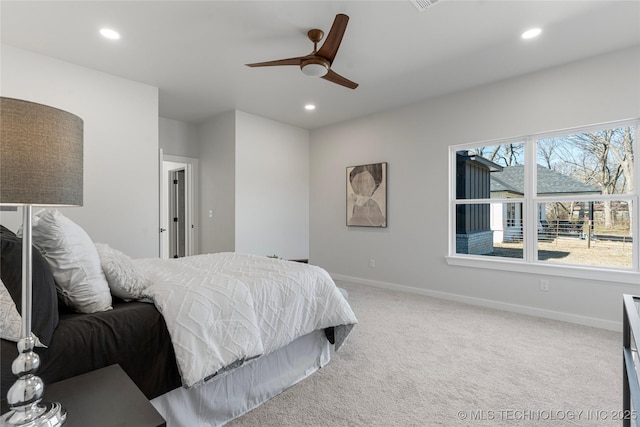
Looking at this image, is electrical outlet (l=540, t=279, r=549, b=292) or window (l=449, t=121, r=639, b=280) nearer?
window (l=449, t=121, r=639, b=280)

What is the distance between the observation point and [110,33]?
268 centimetres

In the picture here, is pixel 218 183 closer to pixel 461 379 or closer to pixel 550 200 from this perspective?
pixel 461 379

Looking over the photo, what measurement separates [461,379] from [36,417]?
2.21 meters

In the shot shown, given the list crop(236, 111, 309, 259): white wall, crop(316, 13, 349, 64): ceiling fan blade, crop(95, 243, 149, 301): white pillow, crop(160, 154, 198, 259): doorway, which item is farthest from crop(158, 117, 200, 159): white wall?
crop(95, 243, 149, 301): white pillow

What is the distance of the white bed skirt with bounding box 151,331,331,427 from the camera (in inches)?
59.5


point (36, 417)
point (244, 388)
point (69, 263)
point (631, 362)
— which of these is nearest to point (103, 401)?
point (36, 417)

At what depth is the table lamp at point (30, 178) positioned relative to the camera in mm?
779

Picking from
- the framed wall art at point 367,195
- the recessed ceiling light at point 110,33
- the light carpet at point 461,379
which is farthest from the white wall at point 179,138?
the light carpet at point 461,379

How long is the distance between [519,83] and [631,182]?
4.95ft

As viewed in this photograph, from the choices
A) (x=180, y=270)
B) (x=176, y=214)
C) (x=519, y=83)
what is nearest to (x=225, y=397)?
(x=180, y=270)

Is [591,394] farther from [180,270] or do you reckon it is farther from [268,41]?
[268,41]

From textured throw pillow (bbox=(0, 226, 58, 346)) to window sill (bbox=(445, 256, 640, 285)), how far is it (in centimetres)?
397

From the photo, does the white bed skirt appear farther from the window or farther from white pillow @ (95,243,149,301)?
the window

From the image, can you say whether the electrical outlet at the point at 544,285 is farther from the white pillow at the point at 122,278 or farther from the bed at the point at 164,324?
the white pillow at the point at 122,278
